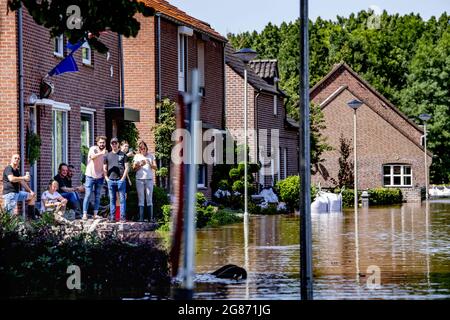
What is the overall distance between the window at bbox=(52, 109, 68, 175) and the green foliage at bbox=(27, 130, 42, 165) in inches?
82.0

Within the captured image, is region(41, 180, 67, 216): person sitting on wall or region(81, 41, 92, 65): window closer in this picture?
region(41, 180, 67, 216): person sitting on wall

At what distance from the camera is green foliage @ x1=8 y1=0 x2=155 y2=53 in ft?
36.8

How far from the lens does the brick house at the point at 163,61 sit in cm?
3216

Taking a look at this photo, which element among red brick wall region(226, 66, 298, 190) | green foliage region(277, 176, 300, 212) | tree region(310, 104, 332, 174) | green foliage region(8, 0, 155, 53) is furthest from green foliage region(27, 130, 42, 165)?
tree region(310, 104, 332, 174)

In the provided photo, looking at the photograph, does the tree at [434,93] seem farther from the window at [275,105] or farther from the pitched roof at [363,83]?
the window at [275,105]

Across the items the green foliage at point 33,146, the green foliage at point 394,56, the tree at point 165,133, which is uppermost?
the green foliage at point 394,56

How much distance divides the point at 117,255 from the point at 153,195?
12581 mm

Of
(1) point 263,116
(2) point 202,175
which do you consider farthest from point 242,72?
(2) point 202,175

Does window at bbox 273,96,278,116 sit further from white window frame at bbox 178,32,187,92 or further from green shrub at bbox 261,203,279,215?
white window frame at bbox 178,32,187,92

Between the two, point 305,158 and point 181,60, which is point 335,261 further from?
point 181,60

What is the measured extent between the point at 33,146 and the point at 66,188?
1148 millimetres

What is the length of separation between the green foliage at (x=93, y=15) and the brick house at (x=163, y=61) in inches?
735

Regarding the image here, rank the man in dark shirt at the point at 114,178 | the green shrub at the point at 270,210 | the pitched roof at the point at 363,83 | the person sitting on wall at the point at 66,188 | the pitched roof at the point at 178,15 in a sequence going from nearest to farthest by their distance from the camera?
the man in dark shirt at the point at 114,178
the person sitting on wall at the point at 66,188
the pitched roof at the point at 178,15
the green shrub at the point at 270,210
the pitched roof at the point at 363,83

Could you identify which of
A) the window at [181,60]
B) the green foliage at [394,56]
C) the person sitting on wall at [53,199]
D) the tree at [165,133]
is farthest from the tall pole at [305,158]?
the green foliage at [394,56]
